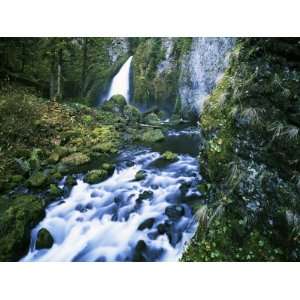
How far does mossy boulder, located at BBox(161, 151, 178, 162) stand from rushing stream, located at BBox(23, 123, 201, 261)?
43mm

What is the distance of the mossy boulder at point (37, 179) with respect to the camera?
3.15 metres

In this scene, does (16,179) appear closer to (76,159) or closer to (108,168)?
(76,159)

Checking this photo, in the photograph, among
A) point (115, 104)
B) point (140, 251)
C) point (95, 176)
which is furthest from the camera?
point (115, 104)

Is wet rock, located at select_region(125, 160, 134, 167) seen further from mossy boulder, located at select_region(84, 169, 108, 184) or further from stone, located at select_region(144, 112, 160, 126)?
stone, located at select_region(144, 112, 160, 126)

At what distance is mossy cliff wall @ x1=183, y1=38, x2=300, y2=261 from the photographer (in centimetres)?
293

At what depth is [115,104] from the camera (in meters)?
3.42

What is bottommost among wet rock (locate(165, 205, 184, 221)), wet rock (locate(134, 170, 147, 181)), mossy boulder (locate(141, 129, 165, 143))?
wet rock (locate(165, 205, 184, 221))

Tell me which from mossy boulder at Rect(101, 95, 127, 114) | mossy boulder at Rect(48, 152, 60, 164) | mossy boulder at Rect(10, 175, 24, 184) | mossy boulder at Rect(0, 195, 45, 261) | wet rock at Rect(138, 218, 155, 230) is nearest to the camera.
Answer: mossy boulder at Rect(0, 195, 45, 261)

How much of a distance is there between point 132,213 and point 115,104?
1172mm

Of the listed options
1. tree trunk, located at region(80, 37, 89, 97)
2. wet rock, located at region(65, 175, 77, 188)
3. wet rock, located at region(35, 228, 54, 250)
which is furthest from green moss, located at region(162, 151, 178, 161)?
wet rock, located at region(35, 228, 54, 250)

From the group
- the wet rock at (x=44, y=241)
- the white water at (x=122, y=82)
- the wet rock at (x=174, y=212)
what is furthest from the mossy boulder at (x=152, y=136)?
the wet rock at (x=44, y=241)

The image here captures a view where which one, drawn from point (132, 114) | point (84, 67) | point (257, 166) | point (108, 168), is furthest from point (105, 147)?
point (257, 166)

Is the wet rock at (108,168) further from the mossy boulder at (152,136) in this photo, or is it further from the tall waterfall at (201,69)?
the tall waterfall at (201,69)
